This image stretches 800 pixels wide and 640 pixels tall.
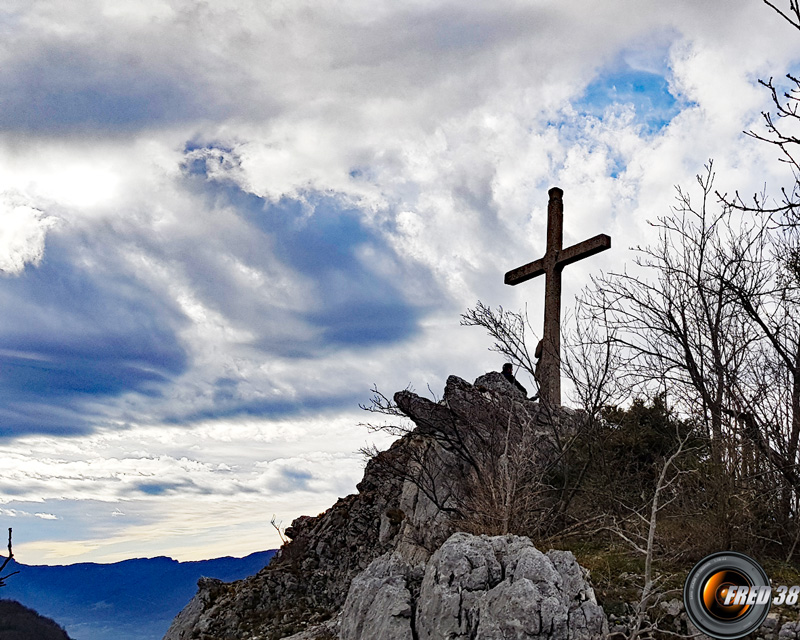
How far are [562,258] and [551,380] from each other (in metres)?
3.28

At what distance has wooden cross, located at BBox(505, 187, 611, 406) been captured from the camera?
15953 millimetres

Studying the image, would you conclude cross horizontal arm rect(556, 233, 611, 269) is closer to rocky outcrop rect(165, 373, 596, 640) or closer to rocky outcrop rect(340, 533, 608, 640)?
rocky outcrop rect(165, 373, 596, 640)

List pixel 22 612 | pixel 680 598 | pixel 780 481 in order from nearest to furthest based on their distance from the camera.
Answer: pixel 22 612 → pixel 680 598 → pixel 780 481

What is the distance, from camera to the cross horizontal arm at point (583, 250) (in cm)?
1633

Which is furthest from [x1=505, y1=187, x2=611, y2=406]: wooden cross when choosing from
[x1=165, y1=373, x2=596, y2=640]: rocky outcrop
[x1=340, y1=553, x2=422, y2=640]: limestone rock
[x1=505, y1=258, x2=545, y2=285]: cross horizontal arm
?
[x1=340, y1=553, x2=422, y2=640]: limestone rock

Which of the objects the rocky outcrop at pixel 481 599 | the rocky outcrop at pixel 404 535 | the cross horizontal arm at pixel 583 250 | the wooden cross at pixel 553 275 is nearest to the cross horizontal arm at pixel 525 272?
the wooden cross at pixel 553 275

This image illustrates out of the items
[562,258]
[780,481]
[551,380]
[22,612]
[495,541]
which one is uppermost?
[562,258]

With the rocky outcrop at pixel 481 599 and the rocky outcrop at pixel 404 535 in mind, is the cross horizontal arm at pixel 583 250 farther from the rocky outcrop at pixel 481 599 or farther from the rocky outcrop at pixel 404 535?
the rocky outcrop at pixel 481 599

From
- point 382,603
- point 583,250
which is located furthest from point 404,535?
point 583,250

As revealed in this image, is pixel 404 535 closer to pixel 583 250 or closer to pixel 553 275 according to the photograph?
pixel 553 275

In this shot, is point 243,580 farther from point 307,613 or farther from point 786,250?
point 786,250

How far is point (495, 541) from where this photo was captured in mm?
9242

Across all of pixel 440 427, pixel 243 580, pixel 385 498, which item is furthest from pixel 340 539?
pixel 440 427

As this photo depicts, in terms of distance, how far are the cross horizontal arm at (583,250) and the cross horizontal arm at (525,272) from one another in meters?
0.56
